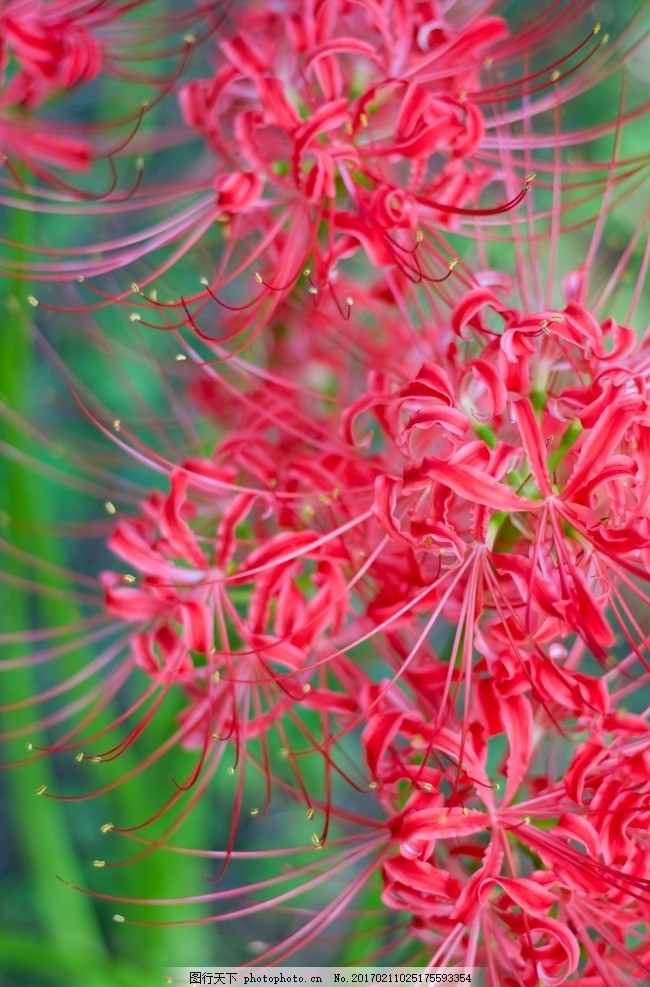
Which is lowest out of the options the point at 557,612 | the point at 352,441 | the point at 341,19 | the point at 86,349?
the point at 557,612

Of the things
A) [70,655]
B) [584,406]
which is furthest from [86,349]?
[584,406]

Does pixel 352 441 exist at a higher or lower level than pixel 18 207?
lower

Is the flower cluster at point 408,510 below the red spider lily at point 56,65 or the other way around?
below

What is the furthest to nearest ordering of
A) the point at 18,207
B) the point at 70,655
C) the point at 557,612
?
the point at 70,655
the point at 18,207
the point at 557,612

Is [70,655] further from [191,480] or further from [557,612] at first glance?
[557,612]

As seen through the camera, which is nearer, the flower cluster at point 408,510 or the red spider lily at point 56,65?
the flower cluster at point 408,510

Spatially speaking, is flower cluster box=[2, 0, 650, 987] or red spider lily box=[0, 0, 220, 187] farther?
red spider lily box=[0, 0, 220, 187]

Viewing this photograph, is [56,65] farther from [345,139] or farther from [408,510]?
[408,510]

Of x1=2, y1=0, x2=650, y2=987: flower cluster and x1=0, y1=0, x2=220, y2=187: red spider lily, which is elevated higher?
x1=0, y1=0, x2=220, y2=187: red spider lily
